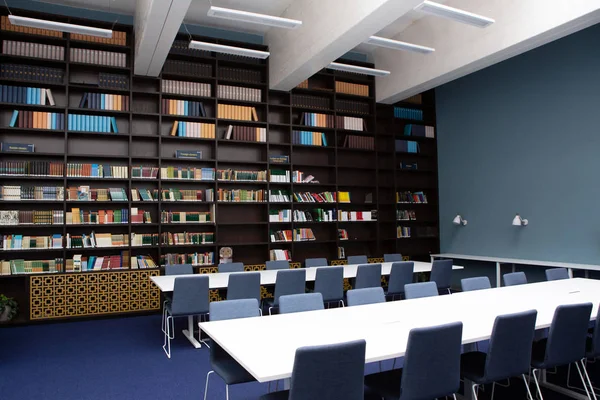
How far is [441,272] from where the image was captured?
580 centimetres

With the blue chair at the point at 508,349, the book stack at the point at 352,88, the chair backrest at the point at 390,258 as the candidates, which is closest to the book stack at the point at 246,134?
the book stack at the point at 352,88

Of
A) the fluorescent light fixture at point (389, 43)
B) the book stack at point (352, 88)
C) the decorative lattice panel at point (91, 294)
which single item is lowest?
the decorative lattice panel at point (91, 294)

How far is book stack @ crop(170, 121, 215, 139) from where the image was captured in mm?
6870

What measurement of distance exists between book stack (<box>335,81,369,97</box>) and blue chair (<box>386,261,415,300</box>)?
3655 millimetres

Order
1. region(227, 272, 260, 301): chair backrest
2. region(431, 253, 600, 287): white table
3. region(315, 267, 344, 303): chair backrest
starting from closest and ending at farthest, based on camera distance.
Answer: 1. region(227, 272, 260, 301): chair backrest
2. region(315, 267, 344, 303): chair backrest
3. region(431, 253, 600, 287): white table

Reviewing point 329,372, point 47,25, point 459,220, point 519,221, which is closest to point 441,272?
point 519,221

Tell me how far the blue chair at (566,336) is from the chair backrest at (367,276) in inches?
102

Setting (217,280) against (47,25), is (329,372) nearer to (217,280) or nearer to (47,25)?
(217,280)

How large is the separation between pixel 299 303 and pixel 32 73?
516 cm

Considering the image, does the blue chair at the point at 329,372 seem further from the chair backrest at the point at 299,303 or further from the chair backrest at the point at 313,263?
the chair backrest at the point at 313,263

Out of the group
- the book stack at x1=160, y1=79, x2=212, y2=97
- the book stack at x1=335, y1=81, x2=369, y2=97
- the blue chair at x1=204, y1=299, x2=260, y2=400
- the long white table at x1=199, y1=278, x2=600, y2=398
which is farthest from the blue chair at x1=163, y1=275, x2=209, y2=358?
the book stack at x1=335, y1=81, x2=369, y2=97

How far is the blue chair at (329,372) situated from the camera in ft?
6.49

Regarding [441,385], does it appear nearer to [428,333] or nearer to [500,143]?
[428,333]

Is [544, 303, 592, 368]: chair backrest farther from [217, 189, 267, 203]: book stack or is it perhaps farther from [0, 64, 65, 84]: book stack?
[0, 64, 65, 84]: book stack
